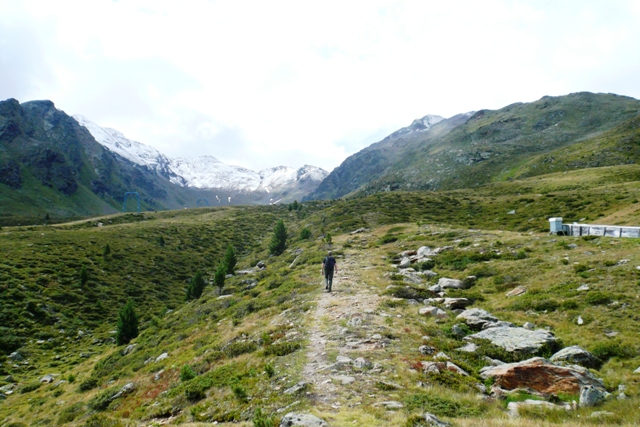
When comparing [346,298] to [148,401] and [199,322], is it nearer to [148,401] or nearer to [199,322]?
[148,401]

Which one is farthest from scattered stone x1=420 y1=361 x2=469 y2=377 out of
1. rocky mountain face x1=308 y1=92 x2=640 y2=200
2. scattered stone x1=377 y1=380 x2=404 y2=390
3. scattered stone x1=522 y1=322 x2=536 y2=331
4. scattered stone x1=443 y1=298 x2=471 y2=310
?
rocky mountain face x1=308 y1=92 x2=640 y2=200

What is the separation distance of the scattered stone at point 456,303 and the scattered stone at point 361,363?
7.53m

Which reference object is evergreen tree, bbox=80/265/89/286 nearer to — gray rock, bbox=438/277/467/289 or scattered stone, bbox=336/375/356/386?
gray rock, bbox=438/277/467/289

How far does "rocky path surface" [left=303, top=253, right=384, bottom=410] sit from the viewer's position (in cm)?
1004

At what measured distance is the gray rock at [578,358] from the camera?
34.4 ft

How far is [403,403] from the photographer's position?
8.85 metres

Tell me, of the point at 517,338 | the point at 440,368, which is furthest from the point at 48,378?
the point at 517,338

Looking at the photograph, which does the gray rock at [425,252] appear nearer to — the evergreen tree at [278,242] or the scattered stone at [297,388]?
the scattered stone at [297,388]

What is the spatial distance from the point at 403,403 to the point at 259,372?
234 inches

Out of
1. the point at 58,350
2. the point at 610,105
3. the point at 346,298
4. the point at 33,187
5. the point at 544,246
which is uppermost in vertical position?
the point at 610,105

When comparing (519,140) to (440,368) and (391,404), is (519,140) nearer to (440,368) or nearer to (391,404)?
(440,368)

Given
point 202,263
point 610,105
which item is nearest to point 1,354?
point 202,263

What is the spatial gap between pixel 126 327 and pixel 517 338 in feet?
109

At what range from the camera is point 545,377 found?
9.48 meters
